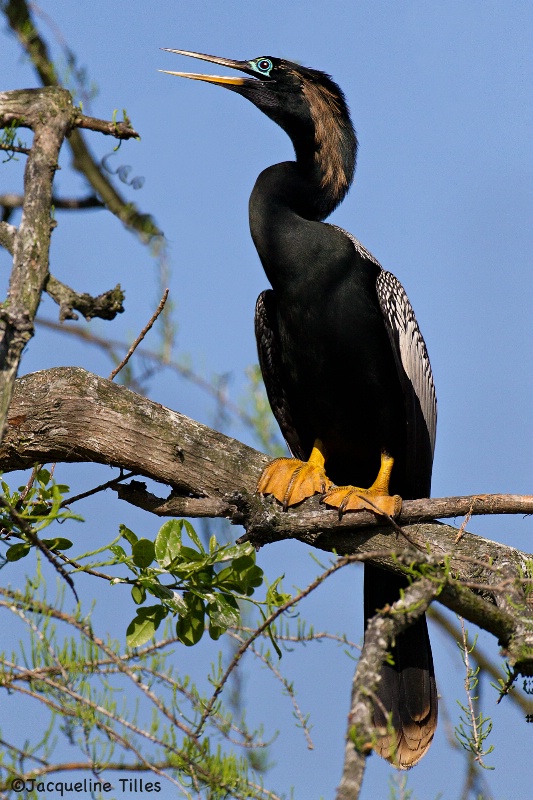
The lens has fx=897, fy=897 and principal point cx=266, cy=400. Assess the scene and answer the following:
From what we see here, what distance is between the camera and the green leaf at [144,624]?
2795mm

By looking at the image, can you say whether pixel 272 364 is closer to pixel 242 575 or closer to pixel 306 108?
pixel 306 108

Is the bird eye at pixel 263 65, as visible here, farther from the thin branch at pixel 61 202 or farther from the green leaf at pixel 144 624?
the green leaf at pixel 144 624

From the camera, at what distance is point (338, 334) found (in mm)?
4191

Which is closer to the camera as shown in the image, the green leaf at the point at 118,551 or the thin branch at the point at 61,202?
the green leaf at the point at 118,551

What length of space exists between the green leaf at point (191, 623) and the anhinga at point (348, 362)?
1.02 meters

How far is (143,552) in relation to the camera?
281cm

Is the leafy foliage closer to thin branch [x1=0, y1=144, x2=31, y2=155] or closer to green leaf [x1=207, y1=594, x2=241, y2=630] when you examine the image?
green leaf [x1=207, y1=594, x2=241, y2=630]

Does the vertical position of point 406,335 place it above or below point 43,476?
above

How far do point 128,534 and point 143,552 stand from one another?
0.09m

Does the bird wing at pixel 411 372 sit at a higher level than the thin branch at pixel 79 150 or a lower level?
lower

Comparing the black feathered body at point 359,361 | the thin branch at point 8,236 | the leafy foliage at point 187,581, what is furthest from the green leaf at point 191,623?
the black feathered body at point 359,361

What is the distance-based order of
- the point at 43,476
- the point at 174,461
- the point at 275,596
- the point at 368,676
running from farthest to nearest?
the point at 174,461 < the point at 43,476 < the point at 275,596 < the point at 368,676

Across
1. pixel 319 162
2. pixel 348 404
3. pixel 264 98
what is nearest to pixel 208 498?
pixel 348 404

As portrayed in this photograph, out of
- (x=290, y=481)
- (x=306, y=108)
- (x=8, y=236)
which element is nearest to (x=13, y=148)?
(x=8, y=236)
